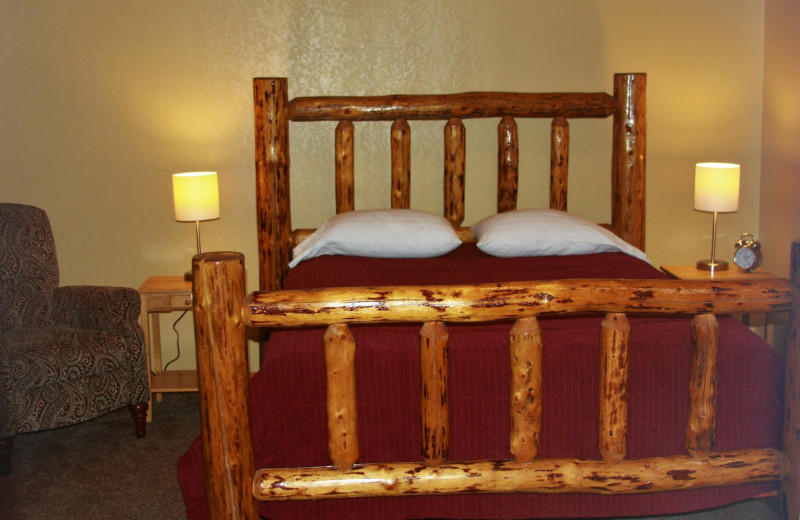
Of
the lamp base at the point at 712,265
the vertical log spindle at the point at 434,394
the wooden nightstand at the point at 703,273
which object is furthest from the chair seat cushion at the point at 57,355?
the lamp base at the point at 712,265

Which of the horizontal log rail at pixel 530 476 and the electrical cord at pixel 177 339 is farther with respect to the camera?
the electrical cord at pixel 177 339

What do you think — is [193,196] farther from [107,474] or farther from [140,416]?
[107,474]

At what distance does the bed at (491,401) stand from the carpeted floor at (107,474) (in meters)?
0.53

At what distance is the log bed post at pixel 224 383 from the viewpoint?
1.87 meters

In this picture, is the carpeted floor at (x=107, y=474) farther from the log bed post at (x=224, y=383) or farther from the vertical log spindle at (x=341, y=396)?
the vertical log spindle at (x=341, y=396)

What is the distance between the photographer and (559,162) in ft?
12.4

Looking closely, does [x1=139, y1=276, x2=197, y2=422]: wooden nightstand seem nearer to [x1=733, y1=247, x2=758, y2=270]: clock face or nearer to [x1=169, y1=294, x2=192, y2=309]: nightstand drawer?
[x1=169, y1=294, x2=192, y2=309]: nightstand drawer

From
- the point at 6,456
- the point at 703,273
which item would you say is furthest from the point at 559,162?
the point at 6,456

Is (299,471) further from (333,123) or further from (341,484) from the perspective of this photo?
(333,123)

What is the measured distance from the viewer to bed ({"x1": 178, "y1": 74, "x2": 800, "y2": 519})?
74.6 inches

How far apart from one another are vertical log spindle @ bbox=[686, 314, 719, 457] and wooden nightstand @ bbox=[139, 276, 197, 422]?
218 cm

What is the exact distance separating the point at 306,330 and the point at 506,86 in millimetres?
1988

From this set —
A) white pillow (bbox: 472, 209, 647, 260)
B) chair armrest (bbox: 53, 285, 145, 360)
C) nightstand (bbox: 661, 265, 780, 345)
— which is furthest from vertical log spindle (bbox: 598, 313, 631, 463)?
chair armrest (bbox: 53, 285, 145, 360)

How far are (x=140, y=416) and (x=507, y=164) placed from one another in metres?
1.82
